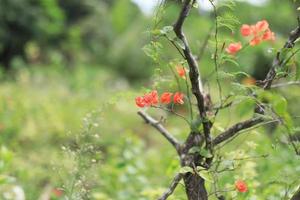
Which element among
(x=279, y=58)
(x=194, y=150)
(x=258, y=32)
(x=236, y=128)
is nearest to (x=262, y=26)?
(x=258, y=32)

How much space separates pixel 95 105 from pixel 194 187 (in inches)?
169

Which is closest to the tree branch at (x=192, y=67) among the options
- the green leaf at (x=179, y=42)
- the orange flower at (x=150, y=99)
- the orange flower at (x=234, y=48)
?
the green leaf at (x=179, y=42)

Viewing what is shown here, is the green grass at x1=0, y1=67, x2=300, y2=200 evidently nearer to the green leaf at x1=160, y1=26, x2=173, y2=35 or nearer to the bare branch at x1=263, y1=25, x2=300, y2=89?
the bare branch at x1=263, y1=25, x2=300, y2=89

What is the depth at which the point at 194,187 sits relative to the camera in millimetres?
1798

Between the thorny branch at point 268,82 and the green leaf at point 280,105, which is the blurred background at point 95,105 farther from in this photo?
the green leaf at point 280,105

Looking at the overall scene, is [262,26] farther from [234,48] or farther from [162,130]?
[162,130]

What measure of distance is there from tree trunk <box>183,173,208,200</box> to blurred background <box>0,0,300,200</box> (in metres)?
0.13

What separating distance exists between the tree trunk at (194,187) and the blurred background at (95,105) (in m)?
0.13

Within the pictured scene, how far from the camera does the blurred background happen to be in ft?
7.06

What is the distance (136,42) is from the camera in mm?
12125

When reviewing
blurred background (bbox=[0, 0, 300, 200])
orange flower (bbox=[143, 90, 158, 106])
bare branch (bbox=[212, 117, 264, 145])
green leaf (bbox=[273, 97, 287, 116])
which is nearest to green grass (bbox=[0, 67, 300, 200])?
blurred background (bbox=[0, 0, 300, 200])

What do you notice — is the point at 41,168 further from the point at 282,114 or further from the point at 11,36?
the point at 11,36

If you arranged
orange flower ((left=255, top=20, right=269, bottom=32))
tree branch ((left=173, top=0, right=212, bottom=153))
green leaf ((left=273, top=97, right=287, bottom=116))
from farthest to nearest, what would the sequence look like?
1. orange flower ((left=255, top=20, right=269, bottom=32))
2. tree branch ((left=173, top=0, right=212, bottom=153))
3. green leaf ((left=273, top=97, right=287, bottom=116))

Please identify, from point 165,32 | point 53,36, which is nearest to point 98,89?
point 53,36
